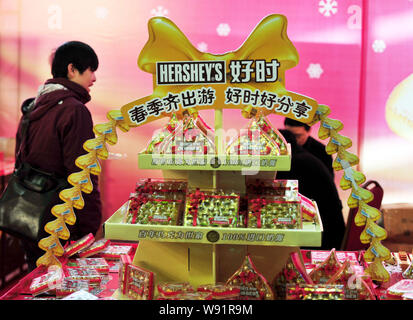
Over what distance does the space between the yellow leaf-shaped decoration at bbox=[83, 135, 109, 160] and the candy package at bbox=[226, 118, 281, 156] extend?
1.86ft

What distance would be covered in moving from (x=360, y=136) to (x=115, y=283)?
3.61 metres

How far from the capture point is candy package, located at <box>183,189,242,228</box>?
7.13 ft

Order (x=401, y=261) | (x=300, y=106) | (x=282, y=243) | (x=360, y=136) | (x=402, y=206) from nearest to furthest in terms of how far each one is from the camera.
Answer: (x=282, y=243)
(x=300, y=106)
(x=401, y=261)
(x=402, y=206)
(x=360, y=136)

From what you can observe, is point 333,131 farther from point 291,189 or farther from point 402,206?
point 402,206

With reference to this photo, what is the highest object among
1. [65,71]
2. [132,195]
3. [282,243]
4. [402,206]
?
[65,71]

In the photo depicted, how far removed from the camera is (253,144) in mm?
2170

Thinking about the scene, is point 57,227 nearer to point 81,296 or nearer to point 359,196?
point 81,296

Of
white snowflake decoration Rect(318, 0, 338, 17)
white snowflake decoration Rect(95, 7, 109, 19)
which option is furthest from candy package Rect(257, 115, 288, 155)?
white snowflake decoration Rect(95, 7, 109, 19)

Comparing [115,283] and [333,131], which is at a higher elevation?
[333,131]

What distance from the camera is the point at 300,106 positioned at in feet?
7.38

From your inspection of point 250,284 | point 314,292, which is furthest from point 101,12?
point 314,292

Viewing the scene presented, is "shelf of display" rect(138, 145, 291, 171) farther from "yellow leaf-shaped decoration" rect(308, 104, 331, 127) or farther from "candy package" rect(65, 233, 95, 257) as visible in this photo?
"candy package" rect(65, 233, 95, 257)
